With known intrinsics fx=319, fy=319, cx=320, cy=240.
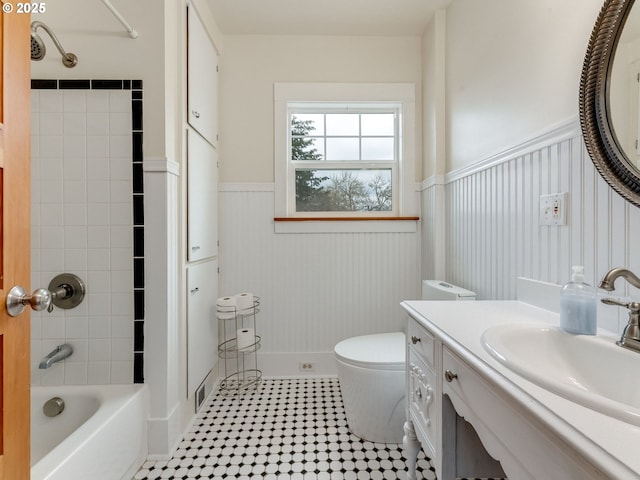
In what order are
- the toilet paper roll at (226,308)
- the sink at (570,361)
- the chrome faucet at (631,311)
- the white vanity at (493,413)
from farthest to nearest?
1. the toilet paper roll at (226,308)
2. the chrome faucet at (631,311)
3. the sink at (570,361)
4. the white vanity at (493,413)

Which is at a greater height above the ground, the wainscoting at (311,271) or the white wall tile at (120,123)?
the white wall tile at (120,123)

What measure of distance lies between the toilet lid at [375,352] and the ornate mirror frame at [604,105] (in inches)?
40.9

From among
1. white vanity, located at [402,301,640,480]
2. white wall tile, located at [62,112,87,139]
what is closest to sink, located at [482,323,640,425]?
white vanity, located at [402,301,640,480]

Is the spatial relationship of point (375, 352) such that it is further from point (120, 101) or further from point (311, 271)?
point (120, 101)

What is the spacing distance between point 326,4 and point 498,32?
3.42 feet

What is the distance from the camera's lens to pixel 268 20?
6.77 feet

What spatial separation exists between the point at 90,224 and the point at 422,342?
1498mm

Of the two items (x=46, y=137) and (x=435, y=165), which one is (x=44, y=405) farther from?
(x=435, y=165)

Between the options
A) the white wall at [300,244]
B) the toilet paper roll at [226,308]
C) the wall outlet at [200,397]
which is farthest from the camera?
the white wall at [300,244]

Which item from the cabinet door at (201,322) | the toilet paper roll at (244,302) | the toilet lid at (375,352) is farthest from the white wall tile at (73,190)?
the toilet lid at (375,352)

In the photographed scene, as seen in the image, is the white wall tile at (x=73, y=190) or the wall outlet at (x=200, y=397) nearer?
the white wall tile at (x=73, y=190)

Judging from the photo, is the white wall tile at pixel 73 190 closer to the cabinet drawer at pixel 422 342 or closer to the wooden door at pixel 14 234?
the wooden door at pixel 14 234

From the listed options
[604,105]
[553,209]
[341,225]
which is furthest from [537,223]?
[341,225]

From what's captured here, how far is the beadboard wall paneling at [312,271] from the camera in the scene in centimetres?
224
